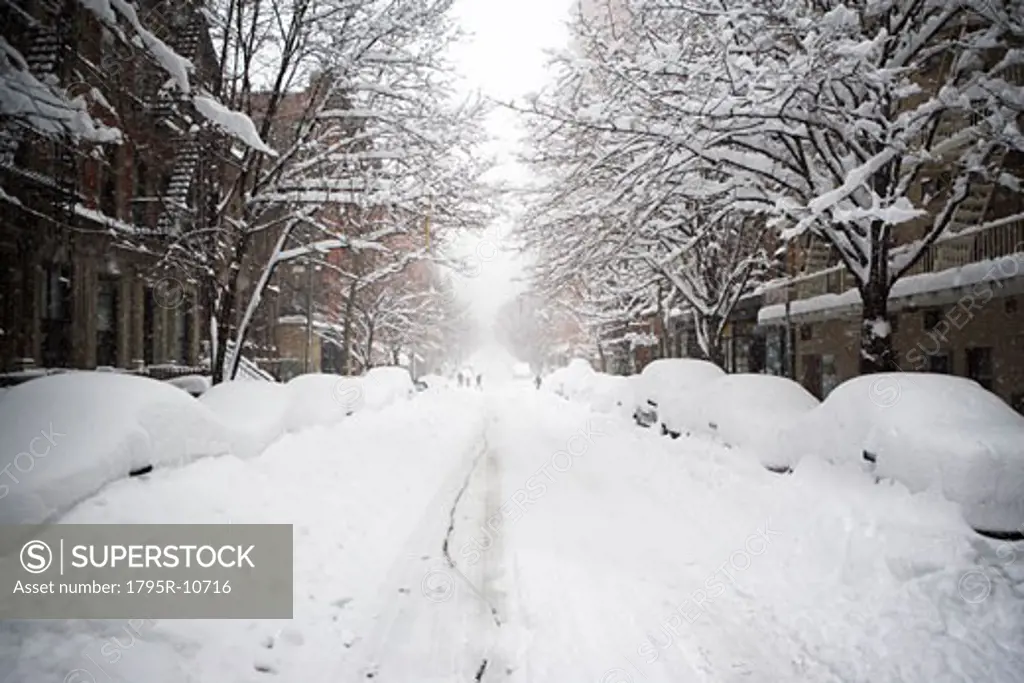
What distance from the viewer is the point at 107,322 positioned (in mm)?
17953

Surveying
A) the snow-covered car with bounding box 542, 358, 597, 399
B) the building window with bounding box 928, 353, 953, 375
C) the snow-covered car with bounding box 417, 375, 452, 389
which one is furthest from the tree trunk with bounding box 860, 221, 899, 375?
the snow-covered car with bounding box 417, 375, 452, 389

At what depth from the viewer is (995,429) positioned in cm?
577

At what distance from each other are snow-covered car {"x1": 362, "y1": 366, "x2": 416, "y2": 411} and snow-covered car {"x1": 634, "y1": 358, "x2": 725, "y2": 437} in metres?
7.82

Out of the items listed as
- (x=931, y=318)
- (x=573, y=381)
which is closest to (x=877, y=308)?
Answer: (x=931, y=318)

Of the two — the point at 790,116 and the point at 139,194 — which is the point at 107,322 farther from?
the point at 790,116

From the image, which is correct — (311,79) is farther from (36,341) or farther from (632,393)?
(632,393)

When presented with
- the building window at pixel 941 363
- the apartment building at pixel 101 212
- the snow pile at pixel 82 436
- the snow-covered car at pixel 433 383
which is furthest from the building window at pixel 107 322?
the building window at pixel 941 363

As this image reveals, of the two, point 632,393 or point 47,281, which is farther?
point 632,393

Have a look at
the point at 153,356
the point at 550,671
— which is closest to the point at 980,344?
the point at 550,671

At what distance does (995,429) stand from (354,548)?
20.5 feet

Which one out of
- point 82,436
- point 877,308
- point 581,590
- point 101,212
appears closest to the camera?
point 82,436

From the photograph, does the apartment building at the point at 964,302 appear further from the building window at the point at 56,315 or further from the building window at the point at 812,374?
the building window at the point at 56,315

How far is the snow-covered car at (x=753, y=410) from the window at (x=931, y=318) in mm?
7431

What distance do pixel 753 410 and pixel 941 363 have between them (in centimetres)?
888
